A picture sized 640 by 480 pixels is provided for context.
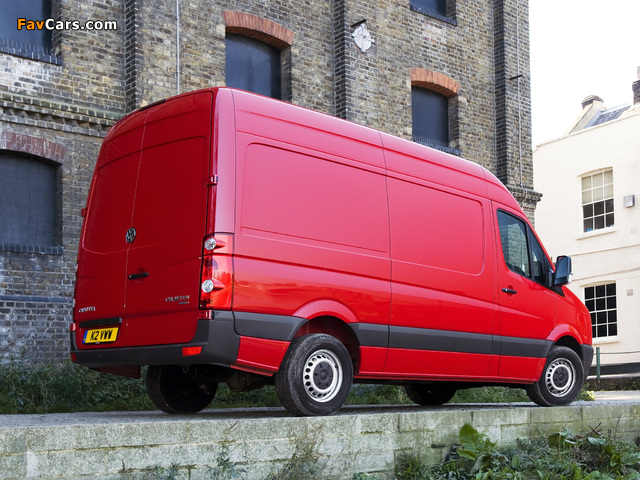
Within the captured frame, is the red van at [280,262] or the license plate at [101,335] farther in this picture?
the license plate at [101,335]

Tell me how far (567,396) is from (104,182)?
5.49m

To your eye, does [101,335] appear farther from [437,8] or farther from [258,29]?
[437,8]

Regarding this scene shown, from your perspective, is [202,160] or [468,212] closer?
[202,160]

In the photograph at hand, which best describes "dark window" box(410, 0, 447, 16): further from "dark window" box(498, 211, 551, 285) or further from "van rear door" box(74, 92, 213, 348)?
"van rear door" box(74, 92, 213, 348)

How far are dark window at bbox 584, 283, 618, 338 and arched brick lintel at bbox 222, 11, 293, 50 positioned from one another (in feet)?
49.4

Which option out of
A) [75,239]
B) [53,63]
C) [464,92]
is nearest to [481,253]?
[75,239]

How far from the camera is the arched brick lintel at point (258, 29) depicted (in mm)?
14820

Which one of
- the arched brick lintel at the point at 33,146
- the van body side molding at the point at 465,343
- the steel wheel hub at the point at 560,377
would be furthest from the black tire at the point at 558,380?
the arched brick lintel at the point at 33,146

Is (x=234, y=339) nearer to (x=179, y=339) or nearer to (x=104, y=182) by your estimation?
(x=179, y=339)

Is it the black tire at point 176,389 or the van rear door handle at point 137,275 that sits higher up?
the van rear door handle at point 137,275

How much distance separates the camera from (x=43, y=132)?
12703 millimetres

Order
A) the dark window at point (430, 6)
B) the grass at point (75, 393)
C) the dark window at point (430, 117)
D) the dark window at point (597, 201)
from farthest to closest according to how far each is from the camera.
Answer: the dark window at point (597, 201)
the dark window at point (430, 117)
the dark window at point (430, 6)
the grass at point (75, 393)

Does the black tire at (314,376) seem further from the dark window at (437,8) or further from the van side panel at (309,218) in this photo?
the dark window at (437,8)

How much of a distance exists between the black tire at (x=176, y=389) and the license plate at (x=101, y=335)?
0.88 metres
